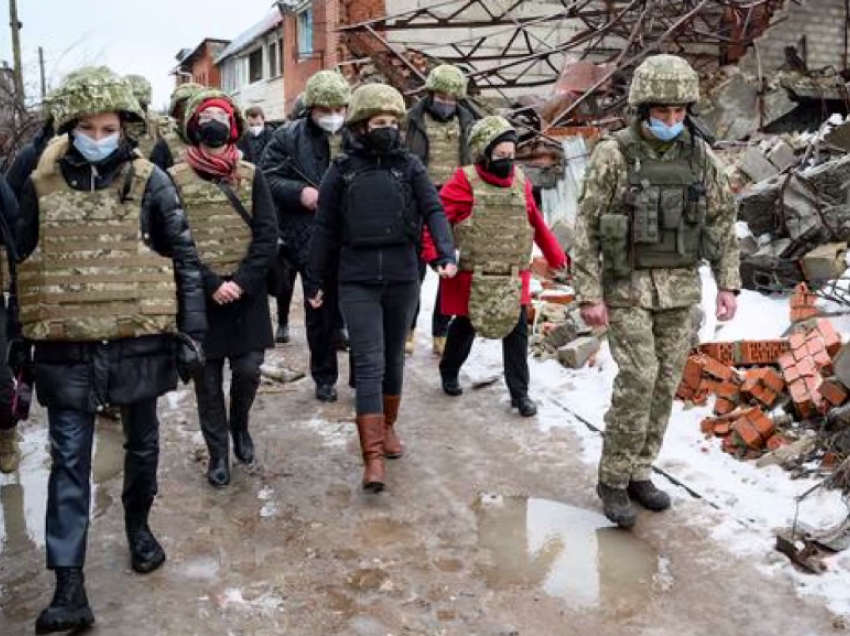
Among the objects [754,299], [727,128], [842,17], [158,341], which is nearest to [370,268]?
[158,341]

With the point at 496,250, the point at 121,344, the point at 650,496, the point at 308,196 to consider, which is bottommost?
the point at 650,496

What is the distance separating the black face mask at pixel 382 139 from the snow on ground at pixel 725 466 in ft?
6.80

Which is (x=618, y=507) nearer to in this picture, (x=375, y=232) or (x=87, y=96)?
(x=375, y=232)

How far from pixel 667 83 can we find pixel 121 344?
253 cm

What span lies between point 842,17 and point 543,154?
741 cm

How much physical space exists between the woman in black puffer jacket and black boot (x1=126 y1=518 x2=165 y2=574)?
3.68 feet

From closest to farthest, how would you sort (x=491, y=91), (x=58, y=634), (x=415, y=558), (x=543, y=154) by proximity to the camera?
1. (x=58, y=634)
2. (x=415, y=558)
3. (x=543, y=154)
4. (x=491, y=91)

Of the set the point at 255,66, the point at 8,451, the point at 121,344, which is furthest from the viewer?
the point at 255,66

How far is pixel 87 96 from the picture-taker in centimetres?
308

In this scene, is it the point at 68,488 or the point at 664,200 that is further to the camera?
the point at 664,200

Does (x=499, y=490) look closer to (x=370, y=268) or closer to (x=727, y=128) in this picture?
(x=370, y=268)

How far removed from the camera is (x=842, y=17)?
14.7 metres

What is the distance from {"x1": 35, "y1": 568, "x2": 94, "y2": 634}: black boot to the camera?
3.02m

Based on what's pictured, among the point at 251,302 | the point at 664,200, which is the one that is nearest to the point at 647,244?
the point at 664,200
